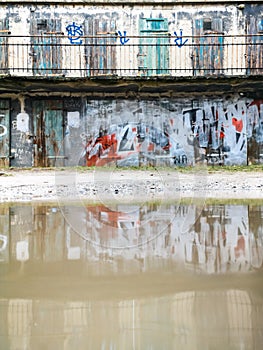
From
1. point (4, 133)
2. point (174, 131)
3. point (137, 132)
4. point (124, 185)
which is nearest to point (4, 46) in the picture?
point (4, 133)

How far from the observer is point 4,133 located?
1873 centimetres

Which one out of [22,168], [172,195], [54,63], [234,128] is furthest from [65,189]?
[234,128]

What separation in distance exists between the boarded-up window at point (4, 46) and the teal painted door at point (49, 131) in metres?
→ 1.73

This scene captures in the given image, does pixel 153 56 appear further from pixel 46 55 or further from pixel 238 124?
pixel 238 124

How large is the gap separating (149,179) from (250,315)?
1169 centimetres

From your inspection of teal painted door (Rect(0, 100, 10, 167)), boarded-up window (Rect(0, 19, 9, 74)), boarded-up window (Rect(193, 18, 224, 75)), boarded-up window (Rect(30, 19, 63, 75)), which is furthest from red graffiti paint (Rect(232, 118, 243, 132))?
boarded-up window (Rect(0, 19, 9, 74))

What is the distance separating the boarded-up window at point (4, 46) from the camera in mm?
18481

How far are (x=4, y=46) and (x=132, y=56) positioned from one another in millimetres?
4885

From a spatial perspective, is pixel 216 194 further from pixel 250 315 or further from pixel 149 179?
pixel 250 315

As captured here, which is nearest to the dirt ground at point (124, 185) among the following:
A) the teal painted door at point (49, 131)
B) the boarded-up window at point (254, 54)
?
the teal painted door at point (49, 131)

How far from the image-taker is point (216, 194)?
38.5 feet

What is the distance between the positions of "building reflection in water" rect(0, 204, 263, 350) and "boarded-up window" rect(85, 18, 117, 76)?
40.9ft

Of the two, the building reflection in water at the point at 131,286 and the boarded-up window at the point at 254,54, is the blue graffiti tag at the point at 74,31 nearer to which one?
the boarded-up window at the point at 254,54

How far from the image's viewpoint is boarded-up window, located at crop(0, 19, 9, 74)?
18.5 meters
